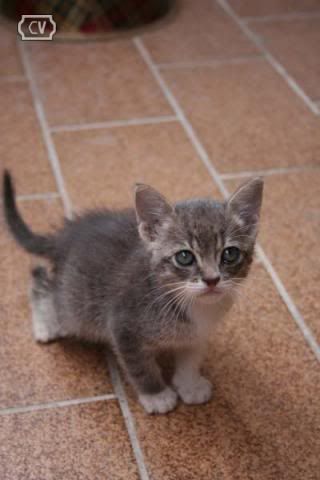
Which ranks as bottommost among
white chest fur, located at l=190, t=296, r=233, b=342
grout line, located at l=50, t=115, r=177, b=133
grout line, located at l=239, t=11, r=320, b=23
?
grout line, located at l=239, t=11, r=320, b=23

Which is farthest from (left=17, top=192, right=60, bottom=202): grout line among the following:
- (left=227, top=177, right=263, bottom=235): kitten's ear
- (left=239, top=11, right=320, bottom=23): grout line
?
(left=239, top=11, right=320, bottom=23): grout line

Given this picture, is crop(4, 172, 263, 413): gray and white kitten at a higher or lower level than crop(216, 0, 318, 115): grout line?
higher

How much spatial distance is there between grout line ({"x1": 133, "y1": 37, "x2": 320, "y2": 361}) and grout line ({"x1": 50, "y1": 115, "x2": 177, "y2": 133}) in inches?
2.9

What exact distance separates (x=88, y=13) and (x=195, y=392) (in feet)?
8.46

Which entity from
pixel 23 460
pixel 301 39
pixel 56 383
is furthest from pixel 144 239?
pixel 301 39

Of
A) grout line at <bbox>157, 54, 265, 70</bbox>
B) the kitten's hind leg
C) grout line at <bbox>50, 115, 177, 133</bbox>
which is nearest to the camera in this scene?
the kitten's hind leg

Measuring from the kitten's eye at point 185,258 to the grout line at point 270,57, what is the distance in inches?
69.7

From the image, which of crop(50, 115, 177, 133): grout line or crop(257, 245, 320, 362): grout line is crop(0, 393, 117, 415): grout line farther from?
crop(50, 115, 177, 133): grout line

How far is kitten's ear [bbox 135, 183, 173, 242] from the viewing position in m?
1.67

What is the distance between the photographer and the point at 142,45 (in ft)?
12.1

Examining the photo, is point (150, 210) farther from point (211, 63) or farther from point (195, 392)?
point (211, 63)

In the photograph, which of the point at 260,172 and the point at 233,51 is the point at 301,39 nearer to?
the point at 233,51

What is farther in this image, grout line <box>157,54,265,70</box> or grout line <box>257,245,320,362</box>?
grout line <box>157,54,265,70</box>

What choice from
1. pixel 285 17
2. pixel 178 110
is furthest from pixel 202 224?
pixel 285 17
